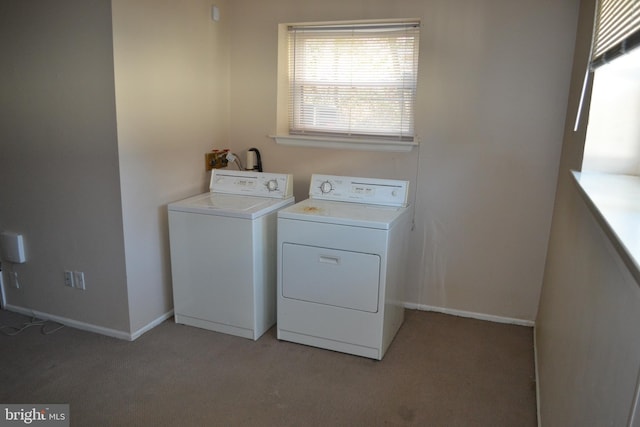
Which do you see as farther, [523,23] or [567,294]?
[523,23]

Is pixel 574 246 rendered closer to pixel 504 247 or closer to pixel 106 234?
pixel 504 247

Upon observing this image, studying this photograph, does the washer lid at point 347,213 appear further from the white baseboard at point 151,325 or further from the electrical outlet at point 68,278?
the electrical outlet at point 68,278

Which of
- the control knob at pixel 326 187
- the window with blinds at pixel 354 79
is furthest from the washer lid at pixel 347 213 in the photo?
the window with blinds at pixel 354 79

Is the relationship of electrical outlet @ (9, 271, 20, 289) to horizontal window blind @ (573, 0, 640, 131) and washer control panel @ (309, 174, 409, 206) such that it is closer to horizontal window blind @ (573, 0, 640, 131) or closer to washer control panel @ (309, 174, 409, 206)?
washer control panel @ (309, 174, 409, 206)

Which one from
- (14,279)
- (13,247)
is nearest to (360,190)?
(13,247)

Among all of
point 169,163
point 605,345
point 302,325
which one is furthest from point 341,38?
point 605,345

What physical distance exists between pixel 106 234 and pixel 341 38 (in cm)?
202

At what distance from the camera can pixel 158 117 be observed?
2904mm

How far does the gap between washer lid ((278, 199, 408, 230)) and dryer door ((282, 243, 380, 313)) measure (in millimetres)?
170

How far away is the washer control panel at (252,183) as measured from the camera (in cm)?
320

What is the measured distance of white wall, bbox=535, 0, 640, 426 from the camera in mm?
997

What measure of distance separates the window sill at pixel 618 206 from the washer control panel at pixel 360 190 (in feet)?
3.52

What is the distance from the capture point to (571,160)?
242 cm

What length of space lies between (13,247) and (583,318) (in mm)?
3216
